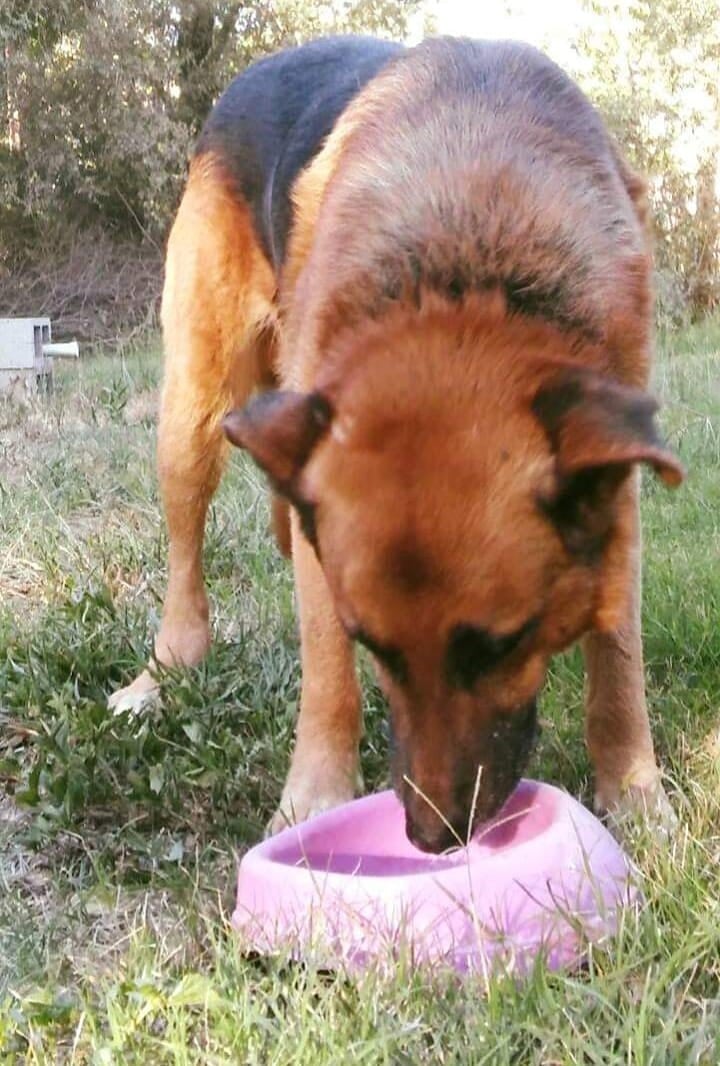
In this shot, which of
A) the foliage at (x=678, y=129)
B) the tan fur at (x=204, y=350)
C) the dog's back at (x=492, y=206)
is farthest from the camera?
the foliage at (x=678, y=129)

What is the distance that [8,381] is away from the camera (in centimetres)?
916

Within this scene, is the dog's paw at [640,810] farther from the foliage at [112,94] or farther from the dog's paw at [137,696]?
the foliage at [112,94]

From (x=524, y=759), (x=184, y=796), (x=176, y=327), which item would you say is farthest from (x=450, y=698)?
(x=176, y=327)

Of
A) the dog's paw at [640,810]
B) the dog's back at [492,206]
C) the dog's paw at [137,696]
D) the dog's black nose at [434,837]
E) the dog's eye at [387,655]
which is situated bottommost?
the dog's paw at [137,696]

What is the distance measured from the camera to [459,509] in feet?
7.36

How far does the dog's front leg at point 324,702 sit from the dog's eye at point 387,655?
2.61 feet

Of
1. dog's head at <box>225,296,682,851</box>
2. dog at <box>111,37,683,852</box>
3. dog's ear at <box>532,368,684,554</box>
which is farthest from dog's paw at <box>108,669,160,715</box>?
dog's ear at <box>532,368,684,554</box>

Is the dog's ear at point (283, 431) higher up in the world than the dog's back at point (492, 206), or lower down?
lower down

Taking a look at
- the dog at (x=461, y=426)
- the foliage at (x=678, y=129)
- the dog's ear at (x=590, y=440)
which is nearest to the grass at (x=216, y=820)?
the dog at (x=461, y=426)

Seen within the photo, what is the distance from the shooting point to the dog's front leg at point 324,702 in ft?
10.7

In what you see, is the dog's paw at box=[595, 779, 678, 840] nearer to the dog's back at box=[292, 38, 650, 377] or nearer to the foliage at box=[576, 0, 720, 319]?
the dog's back at box=[292, 38, 650, 377]

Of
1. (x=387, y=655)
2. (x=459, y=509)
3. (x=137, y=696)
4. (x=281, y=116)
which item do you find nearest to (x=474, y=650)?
(x=387, y=655)

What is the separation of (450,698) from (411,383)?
617 mm

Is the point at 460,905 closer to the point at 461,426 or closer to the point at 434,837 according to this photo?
the point at 434,837
